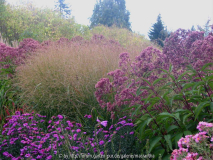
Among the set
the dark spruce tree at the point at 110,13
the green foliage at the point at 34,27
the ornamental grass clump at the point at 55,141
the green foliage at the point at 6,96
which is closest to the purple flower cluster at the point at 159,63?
Result: the ornamental grass clump at the point at 55,141

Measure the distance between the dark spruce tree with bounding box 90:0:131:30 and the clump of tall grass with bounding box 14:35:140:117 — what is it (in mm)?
25829

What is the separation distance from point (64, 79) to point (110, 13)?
28.8 m

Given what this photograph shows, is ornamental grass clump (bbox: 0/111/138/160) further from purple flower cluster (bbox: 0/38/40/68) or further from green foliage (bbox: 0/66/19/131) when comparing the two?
purple flower cluster (bbox: 0/38/40/68)

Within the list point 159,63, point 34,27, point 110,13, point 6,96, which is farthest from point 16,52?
point 110,13

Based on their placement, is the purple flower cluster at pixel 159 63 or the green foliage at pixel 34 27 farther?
the green foliage at pixel 34 27

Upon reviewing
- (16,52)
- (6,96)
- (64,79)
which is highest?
(16,52)

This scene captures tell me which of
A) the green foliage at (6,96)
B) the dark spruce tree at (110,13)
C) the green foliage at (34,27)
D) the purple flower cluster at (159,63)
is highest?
the dark spruce tree at (110,13)

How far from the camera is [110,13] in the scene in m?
31.0

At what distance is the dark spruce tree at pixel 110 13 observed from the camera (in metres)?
30.6

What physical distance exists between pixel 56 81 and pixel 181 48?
93.7 inches

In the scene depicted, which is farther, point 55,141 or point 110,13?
point 110,13

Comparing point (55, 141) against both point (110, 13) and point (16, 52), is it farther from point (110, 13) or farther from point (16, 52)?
point (110, 13)

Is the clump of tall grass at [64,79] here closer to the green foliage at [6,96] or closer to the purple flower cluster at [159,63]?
the green foliage at [6,96]

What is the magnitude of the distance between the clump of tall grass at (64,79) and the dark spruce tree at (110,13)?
84.7 ft
